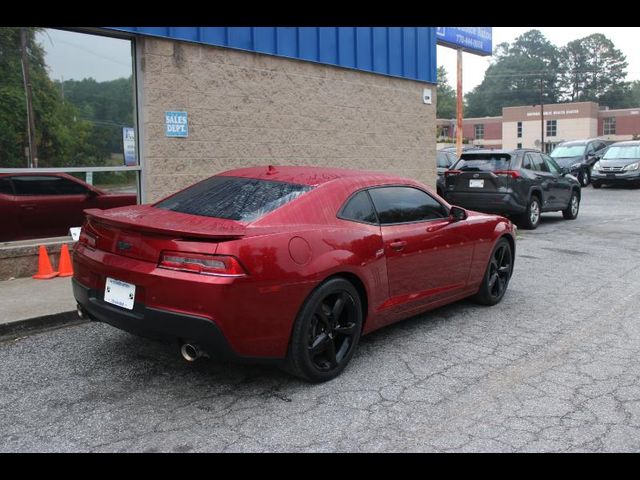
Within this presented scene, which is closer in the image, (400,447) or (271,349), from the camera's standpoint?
(400,447)

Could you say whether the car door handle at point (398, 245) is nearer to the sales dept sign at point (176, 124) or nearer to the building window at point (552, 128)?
the sales dept sign at point (176, 124)

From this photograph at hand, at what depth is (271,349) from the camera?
370cm

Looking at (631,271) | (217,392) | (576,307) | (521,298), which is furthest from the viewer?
(631,271)

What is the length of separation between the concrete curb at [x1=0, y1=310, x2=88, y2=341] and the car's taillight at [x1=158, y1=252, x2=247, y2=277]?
2332mm

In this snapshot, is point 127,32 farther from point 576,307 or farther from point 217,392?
point 576,307

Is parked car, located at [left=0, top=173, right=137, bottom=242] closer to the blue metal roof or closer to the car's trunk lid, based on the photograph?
the blue metal roof

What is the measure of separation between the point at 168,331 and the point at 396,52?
31.0 ft

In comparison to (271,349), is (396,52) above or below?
above

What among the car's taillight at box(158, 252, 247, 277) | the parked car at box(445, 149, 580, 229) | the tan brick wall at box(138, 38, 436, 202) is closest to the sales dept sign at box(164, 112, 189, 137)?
the tan brick wall at box(138, 38, 436, 202)

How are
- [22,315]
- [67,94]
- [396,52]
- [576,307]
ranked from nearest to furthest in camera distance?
[22,315], [576,307], [67,94], [396,52]

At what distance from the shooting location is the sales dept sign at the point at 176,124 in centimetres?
805

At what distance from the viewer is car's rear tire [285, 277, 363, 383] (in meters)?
3.81

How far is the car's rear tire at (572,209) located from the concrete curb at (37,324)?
37.7 ft
